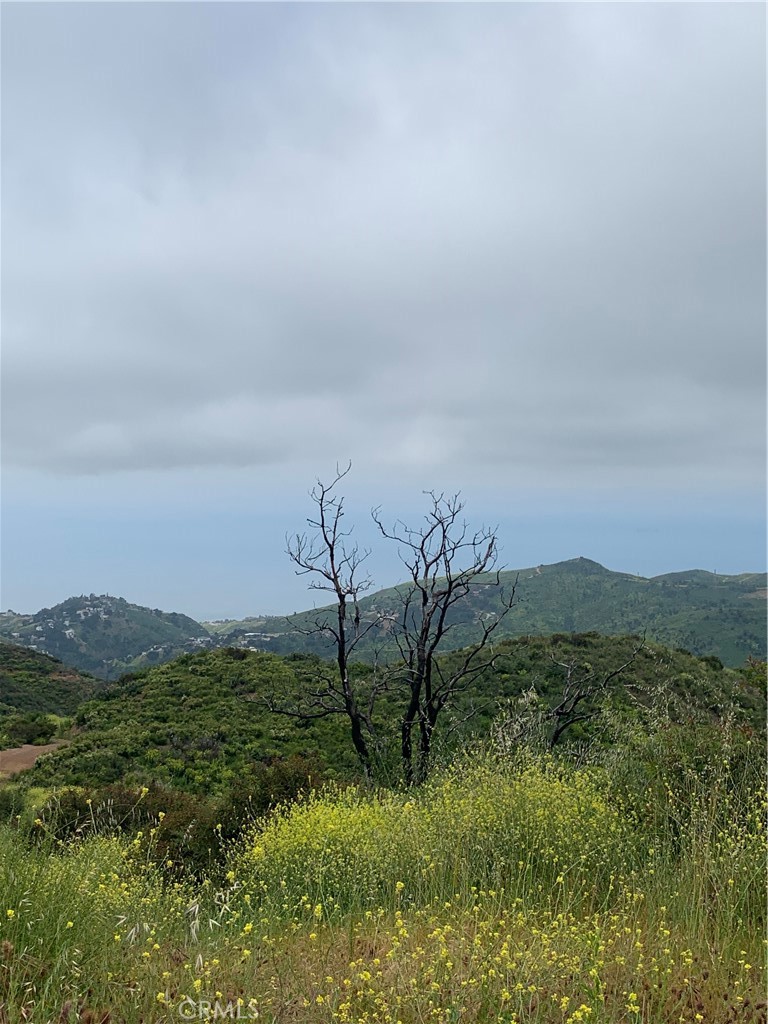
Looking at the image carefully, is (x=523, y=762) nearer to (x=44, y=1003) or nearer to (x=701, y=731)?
(x=701, y=731)

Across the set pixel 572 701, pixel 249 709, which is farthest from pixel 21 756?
pixel 572 701

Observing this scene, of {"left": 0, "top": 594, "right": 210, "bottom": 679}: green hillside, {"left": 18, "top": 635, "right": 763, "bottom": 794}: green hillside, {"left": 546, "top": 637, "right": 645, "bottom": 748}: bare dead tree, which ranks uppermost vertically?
{"left": 546, "top": 637, "right": 645, "bottom": 748}: bare dead tree

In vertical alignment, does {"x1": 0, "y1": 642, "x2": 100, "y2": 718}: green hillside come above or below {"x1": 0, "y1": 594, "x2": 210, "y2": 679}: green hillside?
above

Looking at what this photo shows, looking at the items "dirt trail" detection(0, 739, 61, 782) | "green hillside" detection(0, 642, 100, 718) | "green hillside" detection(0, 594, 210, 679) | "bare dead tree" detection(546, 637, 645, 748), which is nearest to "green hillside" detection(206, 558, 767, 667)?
"green hillside" detection(0, 594, 210, 679)

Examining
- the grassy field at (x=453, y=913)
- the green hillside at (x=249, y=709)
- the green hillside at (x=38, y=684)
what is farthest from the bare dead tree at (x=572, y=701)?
the green hillside at (x=38, y=684)

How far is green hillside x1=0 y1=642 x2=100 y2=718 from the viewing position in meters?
43.6

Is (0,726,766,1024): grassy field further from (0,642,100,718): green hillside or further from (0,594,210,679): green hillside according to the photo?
(0,594,210,679): green hillside

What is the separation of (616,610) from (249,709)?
483 ft

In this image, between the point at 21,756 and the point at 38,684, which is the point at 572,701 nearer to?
the point at 21,756

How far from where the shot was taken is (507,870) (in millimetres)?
6109

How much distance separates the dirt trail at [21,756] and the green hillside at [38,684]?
10.8m

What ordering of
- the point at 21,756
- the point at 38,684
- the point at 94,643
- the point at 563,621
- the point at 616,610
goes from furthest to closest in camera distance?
the point at 94,643 → the point at 616,610 → the point at 563,621 → the point at 38,684 → the point at 21,756

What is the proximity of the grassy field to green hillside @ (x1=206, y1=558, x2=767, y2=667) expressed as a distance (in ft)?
359

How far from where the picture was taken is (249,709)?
30438 mm
